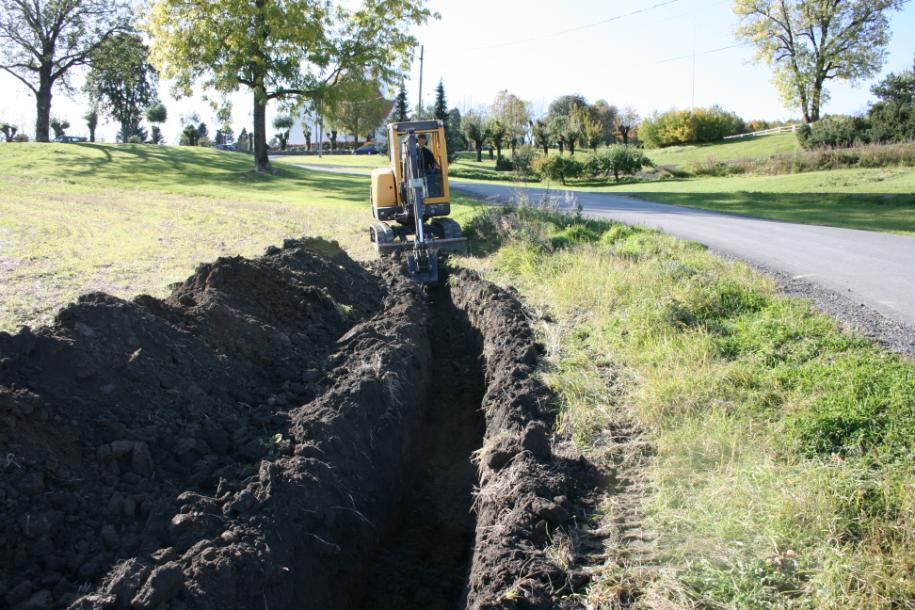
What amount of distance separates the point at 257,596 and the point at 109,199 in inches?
920

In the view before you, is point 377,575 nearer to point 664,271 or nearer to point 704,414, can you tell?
point 704,414

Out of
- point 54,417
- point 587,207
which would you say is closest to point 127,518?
point 54,417

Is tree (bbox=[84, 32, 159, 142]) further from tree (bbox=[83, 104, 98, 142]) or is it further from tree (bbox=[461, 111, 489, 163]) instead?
tree (bbox=[461, 111, 489, 163])

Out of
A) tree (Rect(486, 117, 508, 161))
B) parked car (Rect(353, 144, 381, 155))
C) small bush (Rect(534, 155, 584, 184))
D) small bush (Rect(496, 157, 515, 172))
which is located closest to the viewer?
small bush (Rect(534, 155, 584, 184))

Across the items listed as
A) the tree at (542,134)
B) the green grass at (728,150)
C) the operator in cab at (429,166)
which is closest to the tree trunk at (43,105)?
the tree at (542,134)

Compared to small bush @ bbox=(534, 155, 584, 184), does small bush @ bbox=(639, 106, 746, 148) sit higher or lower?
higher

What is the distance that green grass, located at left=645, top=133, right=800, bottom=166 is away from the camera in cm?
4712

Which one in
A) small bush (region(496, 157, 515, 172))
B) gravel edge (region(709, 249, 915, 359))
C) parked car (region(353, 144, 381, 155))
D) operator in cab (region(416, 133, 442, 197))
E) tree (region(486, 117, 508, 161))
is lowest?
gravel edge (region(709, 249, 915, 359))

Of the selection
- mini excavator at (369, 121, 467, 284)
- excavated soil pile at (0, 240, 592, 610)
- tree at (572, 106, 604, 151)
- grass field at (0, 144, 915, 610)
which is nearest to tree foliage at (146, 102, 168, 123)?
tree at (572, 106, 604, 151)

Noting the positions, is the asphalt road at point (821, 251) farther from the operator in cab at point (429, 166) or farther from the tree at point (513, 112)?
the tree at point (513, 112)

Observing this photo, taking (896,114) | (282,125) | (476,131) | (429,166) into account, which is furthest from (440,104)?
(429,166)

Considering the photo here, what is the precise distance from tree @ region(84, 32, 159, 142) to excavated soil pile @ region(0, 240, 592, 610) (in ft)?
107

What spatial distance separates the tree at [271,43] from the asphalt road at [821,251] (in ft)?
56.0

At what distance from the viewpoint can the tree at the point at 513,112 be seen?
6769 centimetres
